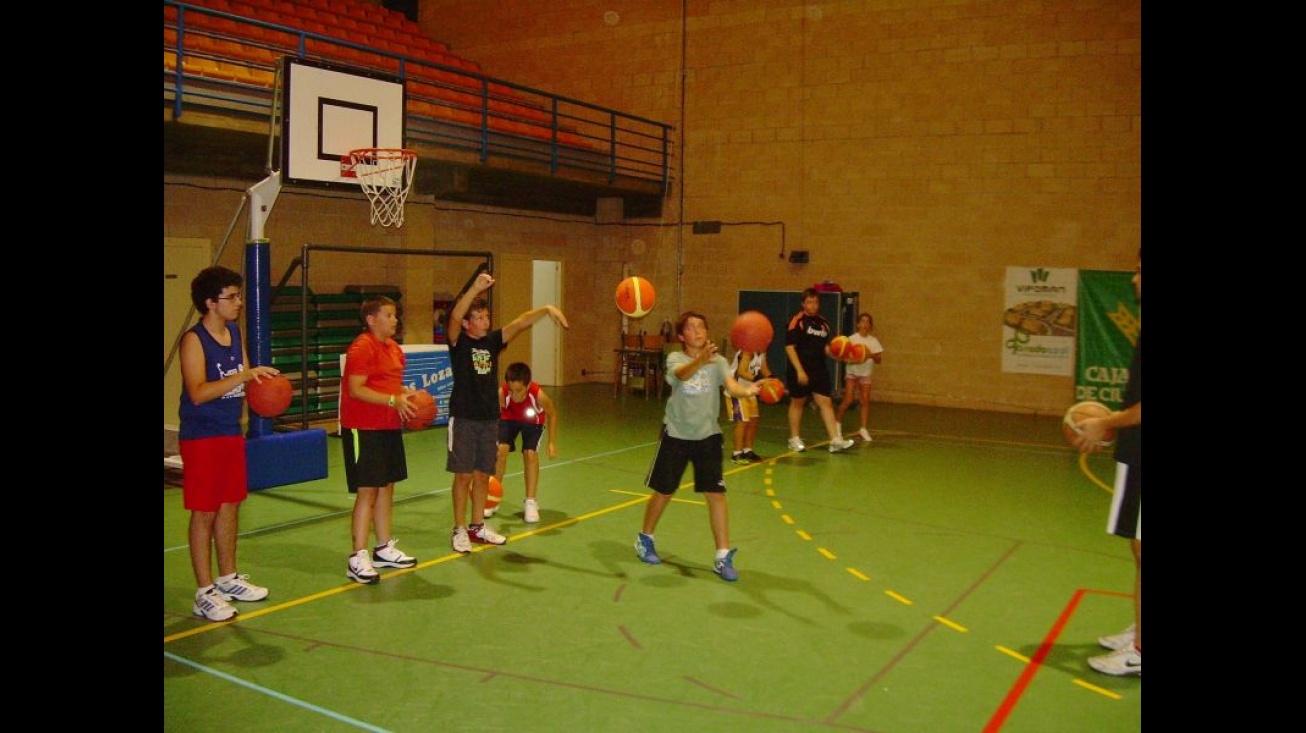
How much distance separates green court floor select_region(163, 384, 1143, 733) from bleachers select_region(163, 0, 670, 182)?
4909mm

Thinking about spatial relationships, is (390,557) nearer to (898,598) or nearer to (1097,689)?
(898,598)

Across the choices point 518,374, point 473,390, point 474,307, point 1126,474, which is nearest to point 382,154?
point 518,374

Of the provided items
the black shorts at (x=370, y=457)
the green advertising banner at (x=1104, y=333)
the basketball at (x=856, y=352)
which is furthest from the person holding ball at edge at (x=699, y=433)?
the green advertising banner at (x=1104, y=333)

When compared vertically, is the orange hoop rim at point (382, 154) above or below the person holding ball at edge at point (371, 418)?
above

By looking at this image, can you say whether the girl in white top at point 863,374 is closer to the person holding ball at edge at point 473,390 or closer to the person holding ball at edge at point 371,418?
the person holding ball at edge at point 473,390

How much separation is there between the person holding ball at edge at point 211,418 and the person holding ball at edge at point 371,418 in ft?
2.13

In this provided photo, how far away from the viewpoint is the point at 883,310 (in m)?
17.4

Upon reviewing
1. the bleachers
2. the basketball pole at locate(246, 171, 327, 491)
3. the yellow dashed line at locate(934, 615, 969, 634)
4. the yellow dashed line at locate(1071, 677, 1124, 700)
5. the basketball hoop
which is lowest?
the yellow dashed line at locate(1071, 677, 1124, 700)

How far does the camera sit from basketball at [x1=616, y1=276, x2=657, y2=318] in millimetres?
8078

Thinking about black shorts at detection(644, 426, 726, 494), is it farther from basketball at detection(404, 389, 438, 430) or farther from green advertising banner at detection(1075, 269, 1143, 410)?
green advertising banner at detection(1075, 269, 1143, 410)

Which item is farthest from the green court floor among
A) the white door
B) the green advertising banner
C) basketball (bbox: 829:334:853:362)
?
the white door

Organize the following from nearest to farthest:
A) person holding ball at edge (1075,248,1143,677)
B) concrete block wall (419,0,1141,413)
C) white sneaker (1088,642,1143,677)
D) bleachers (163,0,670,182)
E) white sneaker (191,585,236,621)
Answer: person holding ball at edge (1075,248,1143,677), white sneaker (1088,642,1143,677), white sneaker (191,585,236,621), bleachers (163,0,670,182), concrete block wall (419,0,1141,413)

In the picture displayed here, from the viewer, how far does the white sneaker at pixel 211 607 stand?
6.03 meters
